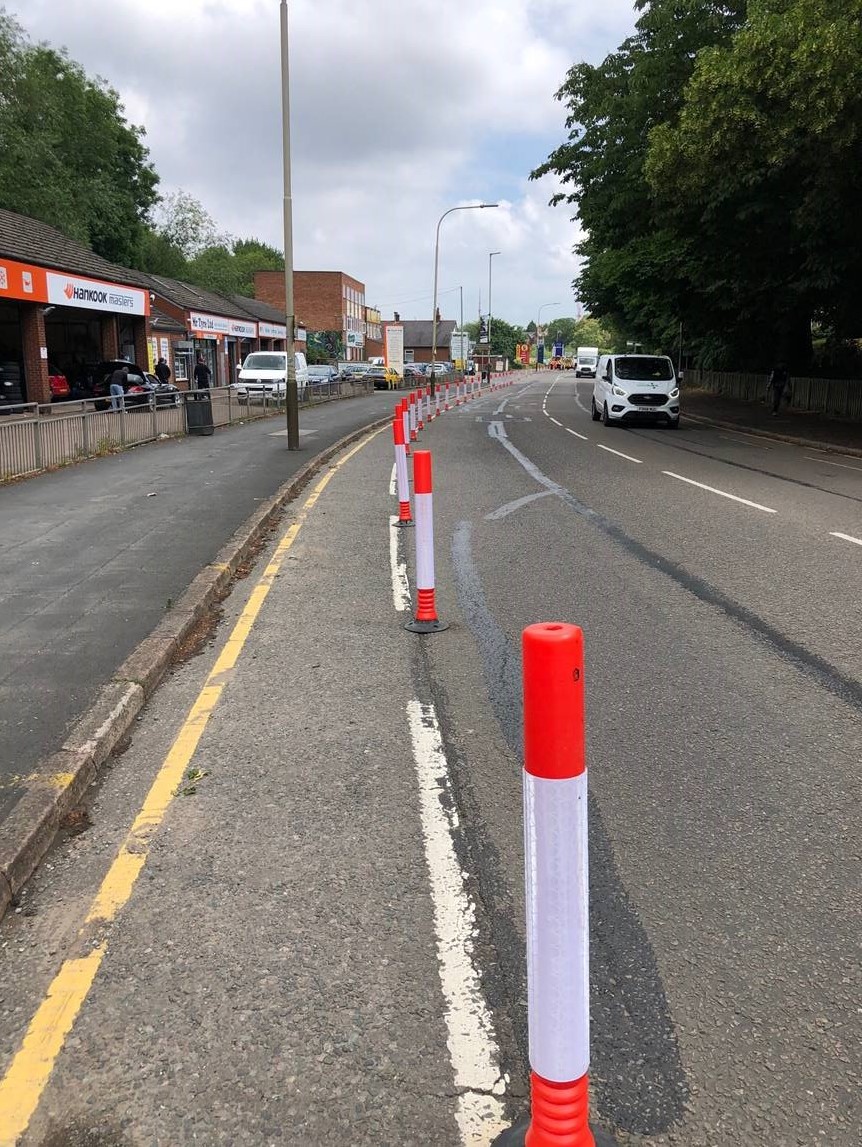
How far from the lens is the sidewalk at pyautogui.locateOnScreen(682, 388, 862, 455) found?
866 inches

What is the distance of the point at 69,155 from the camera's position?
53188mm

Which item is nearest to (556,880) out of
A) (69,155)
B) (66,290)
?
(66,290)

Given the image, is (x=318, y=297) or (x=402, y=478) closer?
(x=402, y=478)

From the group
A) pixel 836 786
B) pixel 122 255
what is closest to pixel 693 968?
pixel 836 786

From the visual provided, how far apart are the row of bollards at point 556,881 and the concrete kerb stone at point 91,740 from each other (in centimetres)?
211

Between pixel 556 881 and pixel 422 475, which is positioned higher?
pixel 422 475

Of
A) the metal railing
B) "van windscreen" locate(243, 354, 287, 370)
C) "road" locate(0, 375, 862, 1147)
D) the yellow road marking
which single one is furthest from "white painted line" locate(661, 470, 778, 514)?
"van windscreen" locate(243, 354, 287, 370)

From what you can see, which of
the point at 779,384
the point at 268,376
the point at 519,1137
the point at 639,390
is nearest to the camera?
the point at 519,1137

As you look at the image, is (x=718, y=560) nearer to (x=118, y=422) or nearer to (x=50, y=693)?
(x=50, y=693)

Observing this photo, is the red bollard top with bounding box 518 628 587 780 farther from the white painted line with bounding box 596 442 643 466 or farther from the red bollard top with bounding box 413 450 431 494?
the white painted line with bounding box 596 442 643 466

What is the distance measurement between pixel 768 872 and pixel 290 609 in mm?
4517

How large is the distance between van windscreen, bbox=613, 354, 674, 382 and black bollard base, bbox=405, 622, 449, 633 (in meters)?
20.8

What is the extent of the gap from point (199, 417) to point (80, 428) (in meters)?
5.97

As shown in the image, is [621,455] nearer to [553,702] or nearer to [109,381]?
[553,702]
